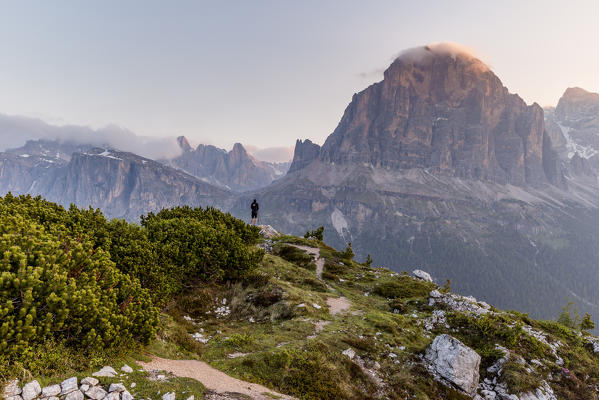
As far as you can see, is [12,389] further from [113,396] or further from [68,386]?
[113,396]

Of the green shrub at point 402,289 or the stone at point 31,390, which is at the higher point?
the stone at point 31,390

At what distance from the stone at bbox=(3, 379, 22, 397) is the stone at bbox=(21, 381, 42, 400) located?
0.50 feet

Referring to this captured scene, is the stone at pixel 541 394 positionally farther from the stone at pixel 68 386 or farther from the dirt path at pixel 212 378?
the stone at pixel 68 386

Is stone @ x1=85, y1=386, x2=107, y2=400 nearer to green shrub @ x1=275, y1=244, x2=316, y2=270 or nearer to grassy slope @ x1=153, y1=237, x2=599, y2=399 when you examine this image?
grassy slope @ x1=153, y1=237, x2=599, y2=399

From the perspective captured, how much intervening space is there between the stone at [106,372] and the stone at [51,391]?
4.18 ft

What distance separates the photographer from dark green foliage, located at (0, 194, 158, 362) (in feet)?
26.1

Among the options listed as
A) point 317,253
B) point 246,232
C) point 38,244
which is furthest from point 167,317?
point 317,253

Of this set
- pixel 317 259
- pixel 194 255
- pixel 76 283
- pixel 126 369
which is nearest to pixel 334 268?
pixel 317 259

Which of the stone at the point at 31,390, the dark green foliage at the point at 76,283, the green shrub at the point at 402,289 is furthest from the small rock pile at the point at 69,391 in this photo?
the green shrub at the point at 402,289

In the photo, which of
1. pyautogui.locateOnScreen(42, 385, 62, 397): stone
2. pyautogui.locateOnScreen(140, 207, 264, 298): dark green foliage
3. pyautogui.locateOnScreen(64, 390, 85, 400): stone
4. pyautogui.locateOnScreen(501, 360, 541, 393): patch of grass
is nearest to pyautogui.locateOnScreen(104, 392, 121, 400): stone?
pyautogui.locateOnScreen(64, 390, 85, 400): stone

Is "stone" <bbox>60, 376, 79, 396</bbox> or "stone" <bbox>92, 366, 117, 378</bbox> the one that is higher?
"stone" <bbox>60, 376, 79, 396</bbox>

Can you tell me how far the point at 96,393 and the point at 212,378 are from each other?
174 inches

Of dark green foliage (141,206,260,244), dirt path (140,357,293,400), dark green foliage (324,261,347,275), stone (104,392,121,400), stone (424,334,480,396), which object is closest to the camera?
stone (104,392,121,400)

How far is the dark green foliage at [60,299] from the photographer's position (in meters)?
7.96
